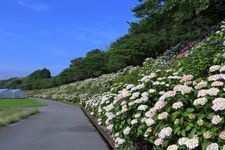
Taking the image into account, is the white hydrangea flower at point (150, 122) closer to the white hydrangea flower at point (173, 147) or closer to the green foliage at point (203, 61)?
the white hydrangea flower at point (173, 147)

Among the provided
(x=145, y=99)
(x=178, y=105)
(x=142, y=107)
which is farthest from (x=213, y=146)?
(x=145, y=99)

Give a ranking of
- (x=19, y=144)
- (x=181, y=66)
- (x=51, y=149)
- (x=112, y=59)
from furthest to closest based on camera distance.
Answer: (x=112, y=59) < (x=19, y=144) < (x=51, y=149) < (x=181, y=66)

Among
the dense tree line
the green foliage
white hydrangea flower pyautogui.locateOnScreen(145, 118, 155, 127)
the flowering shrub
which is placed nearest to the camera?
the flowering shrub

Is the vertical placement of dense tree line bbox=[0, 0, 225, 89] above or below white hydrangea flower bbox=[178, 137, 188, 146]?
above

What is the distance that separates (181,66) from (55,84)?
78.2 m

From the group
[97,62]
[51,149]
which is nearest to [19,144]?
[51,149]

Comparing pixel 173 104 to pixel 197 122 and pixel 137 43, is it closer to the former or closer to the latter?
pixel 197 122

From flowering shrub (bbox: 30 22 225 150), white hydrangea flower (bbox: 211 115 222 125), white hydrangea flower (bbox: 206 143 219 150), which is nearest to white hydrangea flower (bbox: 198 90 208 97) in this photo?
flowering shrub (bbox: 30 22 225 150)

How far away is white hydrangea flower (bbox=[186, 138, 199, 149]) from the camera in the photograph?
504 centimetres

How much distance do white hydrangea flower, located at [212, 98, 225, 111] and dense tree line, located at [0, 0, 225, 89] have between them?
9445 mm

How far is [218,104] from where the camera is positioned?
5.09 m

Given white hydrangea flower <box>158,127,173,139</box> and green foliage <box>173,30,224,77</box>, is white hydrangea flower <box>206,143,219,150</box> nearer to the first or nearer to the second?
white hydrangea flower <box>158,127,173,139</box>

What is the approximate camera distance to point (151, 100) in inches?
296

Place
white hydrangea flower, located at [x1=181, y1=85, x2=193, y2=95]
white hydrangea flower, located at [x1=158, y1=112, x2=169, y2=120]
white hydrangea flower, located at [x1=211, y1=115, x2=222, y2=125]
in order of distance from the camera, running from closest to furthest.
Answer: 1. white hydrangea flower, located at [x1=211, y1=115, x2=222, y2=125]
2. white hydrangea flower, located at [x1=158, y1=112, x2=169, y2=120]
3. white hydrangea flower, located at [x1=181, y1=85, x2=193, y2=95]
